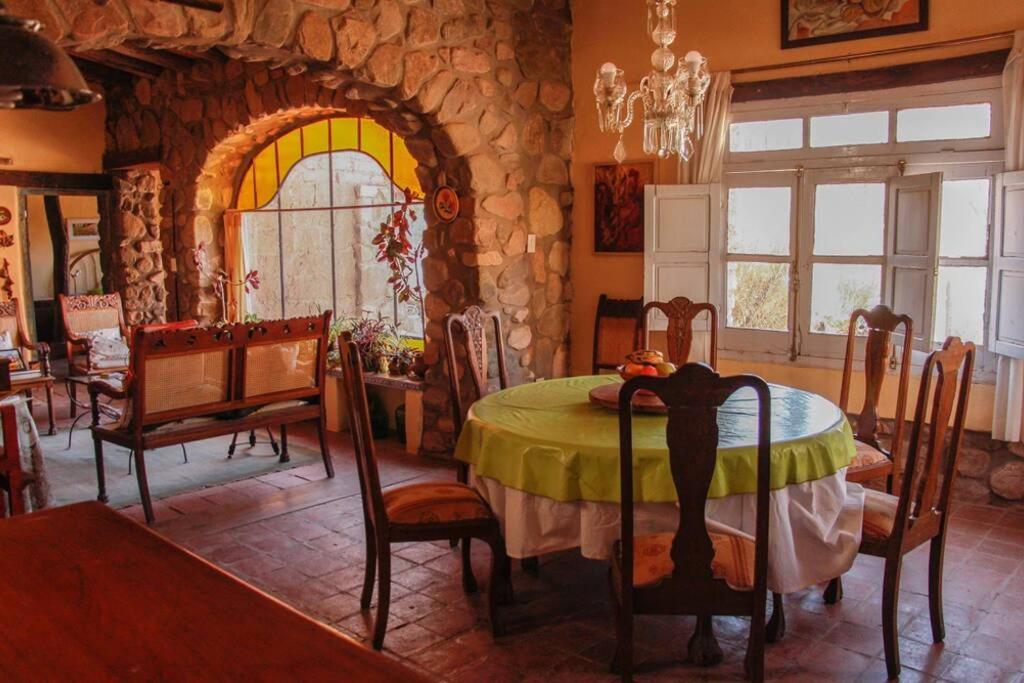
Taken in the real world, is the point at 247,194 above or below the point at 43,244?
above

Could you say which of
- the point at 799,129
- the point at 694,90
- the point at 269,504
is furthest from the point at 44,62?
the point at 799,129

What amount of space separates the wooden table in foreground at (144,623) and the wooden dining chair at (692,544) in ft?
4.14

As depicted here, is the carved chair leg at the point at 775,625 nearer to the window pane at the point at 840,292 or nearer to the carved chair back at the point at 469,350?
the carved chair back at the point at 469,350

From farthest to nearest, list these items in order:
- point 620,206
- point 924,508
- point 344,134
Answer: point 344,134, point 620,206, point 924,508

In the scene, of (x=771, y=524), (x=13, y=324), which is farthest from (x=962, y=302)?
(x=13, y=324)

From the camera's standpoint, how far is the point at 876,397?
3775 mm

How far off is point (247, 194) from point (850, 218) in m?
4.93

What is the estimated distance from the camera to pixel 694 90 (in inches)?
130

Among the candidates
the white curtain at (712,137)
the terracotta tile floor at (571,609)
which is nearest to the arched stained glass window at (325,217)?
the white curtain at (712,137)

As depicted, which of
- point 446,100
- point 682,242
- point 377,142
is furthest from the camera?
point 377,142

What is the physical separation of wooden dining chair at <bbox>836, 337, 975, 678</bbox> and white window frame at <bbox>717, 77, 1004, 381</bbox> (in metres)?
1.87

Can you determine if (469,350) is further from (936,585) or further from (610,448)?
(936,585)

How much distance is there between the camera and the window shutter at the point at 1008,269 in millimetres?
4070

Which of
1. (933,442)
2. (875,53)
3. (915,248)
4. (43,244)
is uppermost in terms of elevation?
(875,53)
